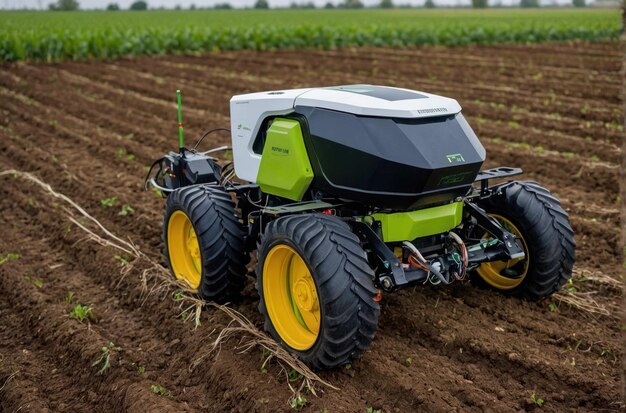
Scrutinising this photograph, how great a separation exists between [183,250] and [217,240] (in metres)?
0.67

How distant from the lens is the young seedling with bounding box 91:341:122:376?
419 cm

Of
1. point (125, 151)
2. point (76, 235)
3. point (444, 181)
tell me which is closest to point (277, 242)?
point (444, 181)

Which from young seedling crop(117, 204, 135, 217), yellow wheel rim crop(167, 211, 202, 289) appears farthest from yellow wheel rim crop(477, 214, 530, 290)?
young seedling crop(117, 204, 135, 217)

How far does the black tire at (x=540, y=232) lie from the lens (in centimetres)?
450

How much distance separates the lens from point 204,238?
455 centimetres

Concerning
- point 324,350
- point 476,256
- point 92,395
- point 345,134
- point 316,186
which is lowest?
point 92,395

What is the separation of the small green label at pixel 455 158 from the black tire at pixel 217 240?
1.46 metres

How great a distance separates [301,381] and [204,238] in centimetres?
115

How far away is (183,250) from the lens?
5.12m

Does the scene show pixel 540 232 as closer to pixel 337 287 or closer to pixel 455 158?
pixel 455 158

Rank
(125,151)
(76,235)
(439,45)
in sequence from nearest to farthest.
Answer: (76,235)
(125,151)
(439,45)

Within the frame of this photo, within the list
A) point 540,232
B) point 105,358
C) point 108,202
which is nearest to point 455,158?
point 540,232

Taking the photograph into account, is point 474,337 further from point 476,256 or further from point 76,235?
point 76,235

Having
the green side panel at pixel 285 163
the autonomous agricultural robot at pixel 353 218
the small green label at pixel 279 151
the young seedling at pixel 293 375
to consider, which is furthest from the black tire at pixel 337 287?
the small green label at pixel 279 151
